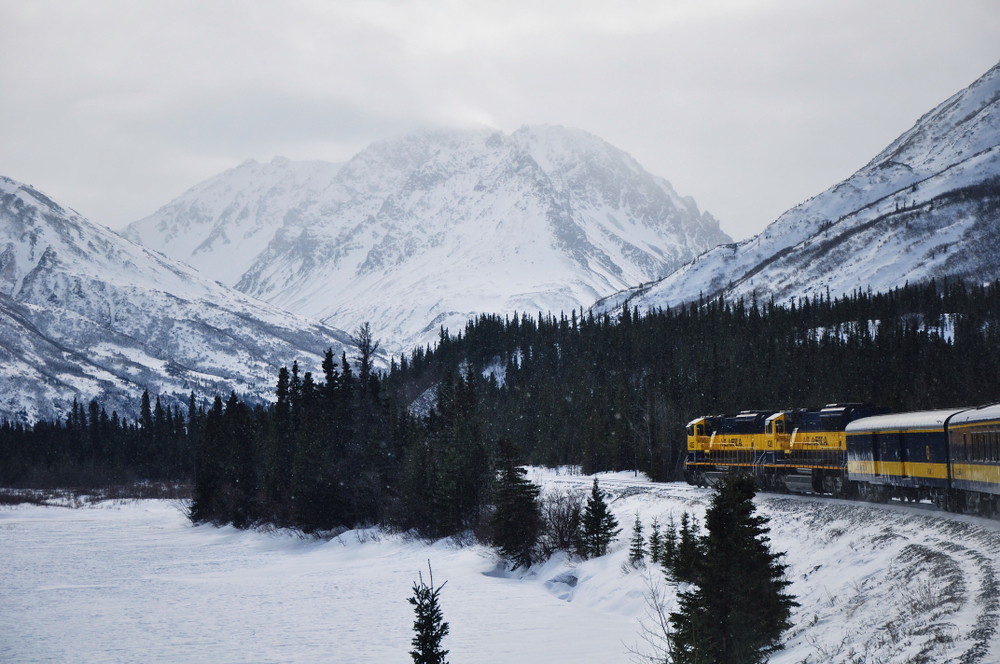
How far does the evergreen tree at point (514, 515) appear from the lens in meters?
52.2

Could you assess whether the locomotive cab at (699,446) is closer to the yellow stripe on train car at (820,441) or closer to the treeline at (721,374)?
the yellow stripe on train car at (820,441)

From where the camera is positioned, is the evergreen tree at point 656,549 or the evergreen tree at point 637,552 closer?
the evergreen tree at point 656,549

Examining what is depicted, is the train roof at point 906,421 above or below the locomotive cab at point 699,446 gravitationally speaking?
above

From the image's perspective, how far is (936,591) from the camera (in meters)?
21.3

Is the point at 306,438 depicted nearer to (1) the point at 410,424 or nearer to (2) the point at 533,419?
(1) the point at 410,424

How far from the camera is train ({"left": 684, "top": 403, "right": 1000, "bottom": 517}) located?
30.9 metres

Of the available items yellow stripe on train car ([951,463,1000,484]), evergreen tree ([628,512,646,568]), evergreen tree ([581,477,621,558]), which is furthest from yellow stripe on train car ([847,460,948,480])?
evergreen tree ([581,477,621,558])

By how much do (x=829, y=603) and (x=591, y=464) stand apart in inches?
2734

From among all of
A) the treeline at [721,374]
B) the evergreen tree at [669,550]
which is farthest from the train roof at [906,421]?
the treeline at [721,374]

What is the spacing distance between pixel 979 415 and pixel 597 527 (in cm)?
2182

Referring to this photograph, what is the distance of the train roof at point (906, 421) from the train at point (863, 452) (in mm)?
51

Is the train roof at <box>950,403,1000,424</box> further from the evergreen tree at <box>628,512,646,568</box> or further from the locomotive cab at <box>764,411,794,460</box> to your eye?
the locomotive cab at <box>764,411,794,460</box>

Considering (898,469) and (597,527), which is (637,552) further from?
(898,469)

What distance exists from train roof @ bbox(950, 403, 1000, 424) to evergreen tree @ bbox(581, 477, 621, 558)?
1913 cm
